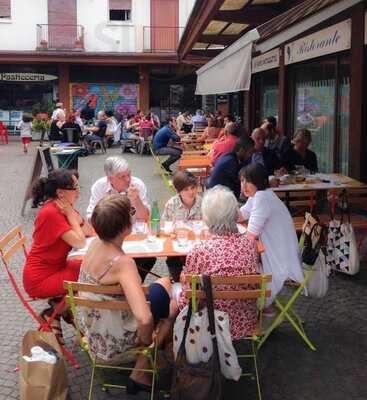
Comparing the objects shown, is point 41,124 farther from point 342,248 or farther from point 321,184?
point 342,248

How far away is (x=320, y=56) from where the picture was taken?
10.1 meters

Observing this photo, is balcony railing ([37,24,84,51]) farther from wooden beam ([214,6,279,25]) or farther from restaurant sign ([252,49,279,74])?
wooden beam ([214,6,279,25])

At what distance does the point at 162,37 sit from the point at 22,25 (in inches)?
232

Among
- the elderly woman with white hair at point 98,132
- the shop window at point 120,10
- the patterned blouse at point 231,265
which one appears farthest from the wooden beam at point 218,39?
the patterned blouse at point 231,265

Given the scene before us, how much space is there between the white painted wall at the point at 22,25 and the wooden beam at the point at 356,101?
68.0ft

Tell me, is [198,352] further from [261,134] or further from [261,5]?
[261,5]

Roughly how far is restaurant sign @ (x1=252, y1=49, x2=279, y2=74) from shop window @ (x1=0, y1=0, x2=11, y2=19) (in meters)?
15.9

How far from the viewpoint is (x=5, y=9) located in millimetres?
27250

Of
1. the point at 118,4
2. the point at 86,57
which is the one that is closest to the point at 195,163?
the point at 86,57

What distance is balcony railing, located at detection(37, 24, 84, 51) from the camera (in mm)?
26859

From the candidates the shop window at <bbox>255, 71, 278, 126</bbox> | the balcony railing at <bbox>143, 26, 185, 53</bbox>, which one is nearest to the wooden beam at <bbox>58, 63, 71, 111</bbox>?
the balcony railing at <bbox>143, 26, 185, 53</bbox>

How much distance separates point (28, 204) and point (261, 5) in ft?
19.0

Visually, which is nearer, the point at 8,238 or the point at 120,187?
the point at 8,238

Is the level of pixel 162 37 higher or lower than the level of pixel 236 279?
higher
